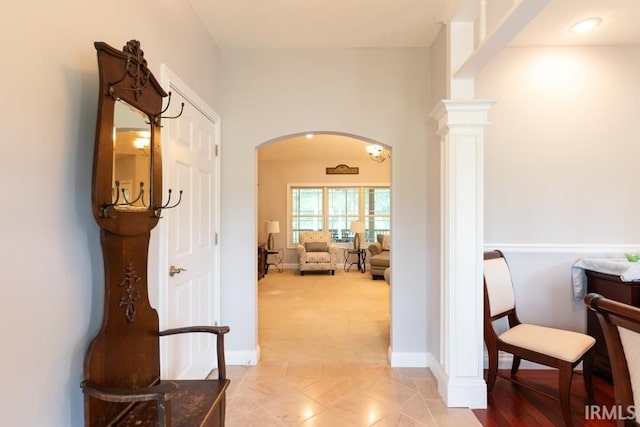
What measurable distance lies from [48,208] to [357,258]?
7.66 meters

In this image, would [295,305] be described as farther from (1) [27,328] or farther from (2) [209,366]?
(1) [27,328]

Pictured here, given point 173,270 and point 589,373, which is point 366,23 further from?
point 589,373

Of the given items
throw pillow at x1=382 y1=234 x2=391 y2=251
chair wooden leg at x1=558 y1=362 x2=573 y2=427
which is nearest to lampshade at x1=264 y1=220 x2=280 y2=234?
throw pillow at x1=382 y1=234 x2=391 y2=251

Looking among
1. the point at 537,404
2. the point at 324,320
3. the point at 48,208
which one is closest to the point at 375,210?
the point at 324,320

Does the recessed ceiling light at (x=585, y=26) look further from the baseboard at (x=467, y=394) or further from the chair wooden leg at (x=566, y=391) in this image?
the baseboard at (x=467, y=394)

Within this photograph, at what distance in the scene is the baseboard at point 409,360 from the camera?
2850 millimetres

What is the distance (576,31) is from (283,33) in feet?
7.67

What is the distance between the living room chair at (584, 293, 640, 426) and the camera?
1.21 meters

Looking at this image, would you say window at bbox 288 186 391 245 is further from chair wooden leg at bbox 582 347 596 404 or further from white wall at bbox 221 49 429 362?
chair wooden leg at bbox 582 347 596 404

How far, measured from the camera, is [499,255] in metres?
2.68

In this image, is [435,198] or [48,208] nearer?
[48,208]

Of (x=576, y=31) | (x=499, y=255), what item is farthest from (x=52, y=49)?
(x=576, y=31)

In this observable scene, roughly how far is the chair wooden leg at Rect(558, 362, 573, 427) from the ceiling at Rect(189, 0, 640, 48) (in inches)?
95.4

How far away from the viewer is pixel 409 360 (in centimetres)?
286
